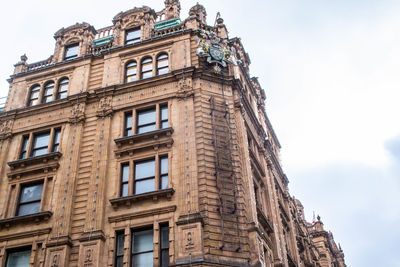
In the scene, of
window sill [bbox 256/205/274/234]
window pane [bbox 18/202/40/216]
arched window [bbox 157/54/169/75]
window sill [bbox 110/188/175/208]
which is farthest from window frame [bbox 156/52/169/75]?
window pane [bbox 18/202/40/216]

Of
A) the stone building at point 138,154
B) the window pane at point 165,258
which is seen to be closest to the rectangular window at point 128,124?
the stone building at point 138,154

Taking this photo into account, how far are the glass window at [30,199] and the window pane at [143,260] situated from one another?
772 cm

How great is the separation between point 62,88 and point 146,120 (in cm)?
827

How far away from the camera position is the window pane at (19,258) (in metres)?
26.4

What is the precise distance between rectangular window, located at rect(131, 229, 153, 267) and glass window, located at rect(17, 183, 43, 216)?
7.16 metres

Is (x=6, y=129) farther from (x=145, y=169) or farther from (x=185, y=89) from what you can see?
(x=185, y=89)

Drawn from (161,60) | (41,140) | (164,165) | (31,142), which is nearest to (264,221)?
(164,165)

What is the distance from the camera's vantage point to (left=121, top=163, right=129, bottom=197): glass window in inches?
1078

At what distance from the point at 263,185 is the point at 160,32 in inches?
536

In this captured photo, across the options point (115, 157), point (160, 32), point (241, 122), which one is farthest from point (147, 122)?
point (160, 32)

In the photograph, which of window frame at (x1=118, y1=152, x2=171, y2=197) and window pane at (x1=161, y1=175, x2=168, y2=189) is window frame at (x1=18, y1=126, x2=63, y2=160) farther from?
window pane at (x1=161, y1=175, x2=168, y2=189)

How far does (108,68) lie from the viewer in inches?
1340

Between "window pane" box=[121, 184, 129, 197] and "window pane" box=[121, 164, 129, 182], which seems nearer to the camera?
"window pane" box=[121, 184, 129, 197]

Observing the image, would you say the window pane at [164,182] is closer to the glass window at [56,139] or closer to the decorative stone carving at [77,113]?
the decorative stone carving at [77,113]
